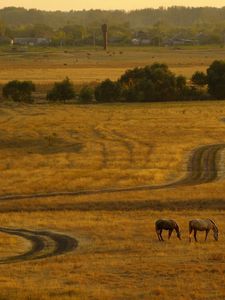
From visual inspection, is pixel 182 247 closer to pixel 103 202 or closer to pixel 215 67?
pixel 103 202

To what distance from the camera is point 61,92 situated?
348 feet

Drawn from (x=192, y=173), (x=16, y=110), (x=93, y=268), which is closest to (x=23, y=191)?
(x=192, y=173)

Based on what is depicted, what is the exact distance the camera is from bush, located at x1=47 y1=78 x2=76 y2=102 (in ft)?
347

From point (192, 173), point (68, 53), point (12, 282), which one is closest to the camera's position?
point (12, 282)

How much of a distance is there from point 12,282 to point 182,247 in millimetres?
7804

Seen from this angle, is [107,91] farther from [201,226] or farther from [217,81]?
[201,226]

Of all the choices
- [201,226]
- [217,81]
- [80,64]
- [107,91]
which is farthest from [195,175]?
[80,64]

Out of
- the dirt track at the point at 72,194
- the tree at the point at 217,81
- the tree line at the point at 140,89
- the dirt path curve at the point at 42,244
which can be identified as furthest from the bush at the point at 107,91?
the dirt path curve at the point at 42,244

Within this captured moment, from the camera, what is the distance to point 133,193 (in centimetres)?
4622

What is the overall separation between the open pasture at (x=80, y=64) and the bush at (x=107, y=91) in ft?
60.0

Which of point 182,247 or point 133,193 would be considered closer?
point 182,247

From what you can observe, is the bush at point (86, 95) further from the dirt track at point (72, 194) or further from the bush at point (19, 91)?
the dirt track at point (72, 194)

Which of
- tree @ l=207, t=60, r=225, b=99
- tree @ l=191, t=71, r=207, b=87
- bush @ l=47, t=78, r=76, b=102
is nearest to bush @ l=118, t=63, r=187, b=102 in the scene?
tree @ l=207, t=60, r=225, b=99

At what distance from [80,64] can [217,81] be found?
61.5 m
